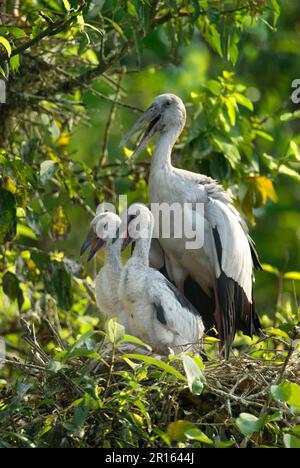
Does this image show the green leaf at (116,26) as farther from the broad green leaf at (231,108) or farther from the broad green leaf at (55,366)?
the broad green leaf at (55,366)

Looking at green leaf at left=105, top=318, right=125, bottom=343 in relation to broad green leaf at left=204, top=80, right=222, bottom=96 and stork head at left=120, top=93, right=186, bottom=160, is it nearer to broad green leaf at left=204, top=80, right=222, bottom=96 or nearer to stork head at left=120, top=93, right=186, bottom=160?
stork head at left=120, top=93, right=186, bottom=160

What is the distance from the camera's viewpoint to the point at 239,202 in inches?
347

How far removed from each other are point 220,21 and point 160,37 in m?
5.27

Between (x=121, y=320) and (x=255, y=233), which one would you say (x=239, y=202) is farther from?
(x=255, y=233)

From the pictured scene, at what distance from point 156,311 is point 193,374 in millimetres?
1197

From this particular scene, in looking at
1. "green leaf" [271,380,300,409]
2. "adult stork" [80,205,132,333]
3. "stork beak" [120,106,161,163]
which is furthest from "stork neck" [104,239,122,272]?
"green leaf" [271,380,300,409]

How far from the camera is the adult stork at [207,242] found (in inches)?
315

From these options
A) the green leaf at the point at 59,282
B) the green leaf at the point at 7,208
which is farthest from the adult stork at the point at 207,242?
the green leaf at the point at 7,208

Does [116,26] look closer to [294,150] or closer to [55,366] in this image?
[294,150]

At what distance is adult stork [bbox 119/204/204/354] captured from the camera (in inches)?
275

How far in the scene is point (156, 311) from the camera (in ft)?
22.9

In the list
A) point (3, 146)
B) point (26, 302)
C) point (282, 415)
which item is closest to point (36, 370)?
point (282, 415)

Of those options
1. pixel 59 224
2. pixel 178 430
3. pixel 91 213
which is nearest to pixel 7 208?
pixel 59 224

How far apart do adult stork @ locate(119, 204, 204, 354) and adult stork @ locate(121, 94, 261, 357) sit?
0.71 metres
